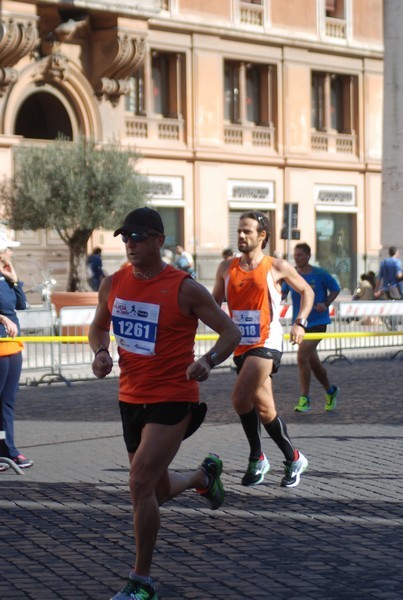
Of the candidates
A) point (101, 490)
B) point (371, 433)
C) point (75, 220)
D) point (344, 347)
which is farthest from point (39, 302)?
point (101, 490)

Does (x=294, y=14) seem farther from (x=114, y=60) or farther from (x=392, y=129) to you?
(x=392, y=129)

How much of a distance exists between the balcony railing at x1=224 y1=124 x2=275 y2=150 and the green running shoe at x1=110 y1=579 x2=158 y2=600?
35.4 meters

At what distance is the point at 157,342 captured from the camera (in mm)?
6500

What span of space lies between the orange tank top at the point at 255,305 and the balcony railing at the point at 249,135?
3163 cm

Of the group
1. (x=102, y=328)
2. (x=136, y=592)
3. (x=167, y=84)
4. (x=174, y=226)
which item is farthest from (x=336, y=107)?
(x=136, y=592)

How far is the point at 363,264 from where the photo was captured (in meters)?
45.1

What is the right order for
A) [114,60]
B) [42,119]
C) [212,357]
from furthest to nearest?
[42,119] < [114,60] < [212,357]

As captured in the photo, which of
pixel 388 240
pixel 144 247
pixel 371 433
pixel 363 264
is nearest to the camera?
pixel 144 247

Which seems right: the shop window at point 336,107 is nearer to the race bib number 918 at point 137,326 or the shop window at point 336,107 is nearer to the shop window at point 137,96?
the shop window at point 137,96

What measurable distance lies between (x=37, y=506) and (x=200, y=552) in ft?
6.22

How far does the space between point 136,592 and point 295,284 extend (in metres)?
4.31

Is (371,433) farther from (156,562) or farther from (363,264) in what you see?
(363,264)

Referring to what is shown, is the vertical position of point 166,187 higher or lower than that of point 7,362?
higher

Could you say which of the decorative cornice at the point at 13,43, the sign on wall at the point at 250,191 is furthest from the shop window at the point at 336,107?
the decorative cornice at the point at 13,43
